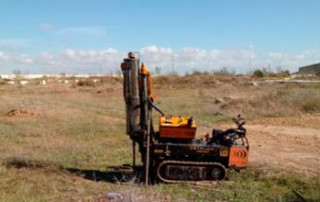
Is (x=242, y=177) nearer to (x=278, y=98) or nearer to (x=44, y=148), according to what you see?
(x=44, y=148)

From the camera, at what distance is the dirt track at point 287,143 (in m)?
11.4

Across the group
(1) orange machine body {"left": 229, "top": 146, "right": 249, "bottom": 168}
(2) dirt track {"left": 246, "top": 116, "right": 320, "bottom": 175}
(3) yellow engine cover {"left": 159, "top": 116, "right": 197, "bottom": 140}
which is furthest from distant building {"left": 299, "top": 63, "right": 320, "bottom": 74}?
(3) yellow engine cover {"left": 159, "top": 116, "right": 197, "bottom": 140}

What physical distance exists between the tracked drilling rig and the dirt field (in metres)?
0.33

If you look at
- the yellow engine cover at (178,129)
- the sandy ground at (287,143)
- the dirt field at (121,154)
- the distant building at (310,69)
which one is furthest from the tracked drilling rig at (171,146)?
the distant building at (310,69)

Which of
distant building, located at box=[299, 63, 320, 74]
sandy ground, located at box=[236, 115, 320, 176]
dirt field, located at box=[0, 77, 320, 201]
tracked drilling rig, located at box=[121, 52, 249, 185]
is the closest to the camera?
dirt field, located at box=[0, 77, 320, 201]

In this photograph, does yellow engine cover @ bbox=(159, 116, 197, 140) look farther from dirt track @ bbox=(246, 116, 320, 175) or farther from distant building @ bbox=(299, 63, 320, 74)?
distant building @ bbox=(299, 63, 320, 74)

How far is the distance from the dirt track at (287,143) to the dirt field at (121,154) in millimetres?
23

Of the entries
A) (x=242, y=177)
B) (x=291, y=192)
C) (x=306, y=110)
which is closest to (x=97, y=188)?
(x=242, y=177)

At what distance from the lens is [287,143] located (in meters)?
14.6

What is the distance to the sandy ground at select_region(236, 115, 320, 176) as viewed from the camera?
11.4 metres

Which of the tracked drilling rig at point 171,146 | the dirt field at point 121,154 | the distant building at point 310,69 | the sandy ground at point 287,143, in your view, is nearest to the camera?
the dirt field at point 121,154

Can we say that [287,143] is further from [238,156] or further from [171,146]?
[171,146]

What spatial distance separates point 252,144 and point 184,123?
217 inches

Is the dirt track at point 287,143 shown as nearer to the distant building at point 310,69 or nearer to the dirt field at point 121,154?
the dirt field at point 121,154
